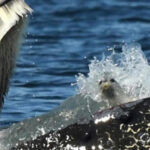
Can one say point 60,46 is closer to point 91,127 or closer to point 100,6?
point 100,6

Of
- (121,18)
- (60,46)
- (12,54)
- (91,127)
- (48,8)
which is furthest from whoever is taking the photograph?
(48,8)

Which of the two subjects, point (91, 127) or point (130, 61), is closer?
point (91, 127)

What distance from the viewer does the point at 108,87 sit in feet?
21.4

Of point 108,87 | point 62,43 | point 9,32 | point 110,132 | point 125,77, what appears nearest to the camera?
point 110,132

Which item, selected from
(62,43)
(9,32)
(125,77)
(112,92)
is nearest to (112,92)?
(112,92)

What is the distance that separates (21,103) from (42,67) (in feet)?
6.68

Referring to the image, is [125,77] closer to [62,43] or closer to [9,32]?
[9,32]

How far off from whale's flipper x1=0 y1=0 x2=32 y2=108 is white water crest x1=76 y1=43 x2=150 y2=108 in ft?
2.06

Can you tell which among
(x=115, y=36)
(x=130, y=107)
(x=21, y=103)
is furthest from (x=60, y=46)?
(x=130, y=107)

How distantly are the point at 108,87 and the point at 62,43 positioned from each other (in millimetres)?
6176

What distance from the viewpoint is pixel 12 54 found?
6664 millimetres

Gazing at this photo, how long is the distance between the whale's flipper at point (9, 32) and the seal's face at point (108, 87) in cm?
71

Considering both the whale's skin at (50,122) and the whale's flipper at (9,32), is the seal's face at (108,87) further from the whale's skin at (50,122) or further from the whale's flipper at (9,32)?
the whale's flipper at (9,32)

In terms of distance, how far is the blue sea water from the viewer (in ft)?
31.1
